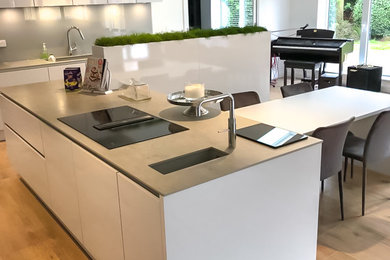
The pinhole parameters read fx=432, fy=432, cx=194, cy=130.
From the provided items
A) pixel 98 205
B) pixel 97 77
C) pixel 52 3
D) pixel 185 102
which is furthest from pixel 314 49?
pixel 98 205

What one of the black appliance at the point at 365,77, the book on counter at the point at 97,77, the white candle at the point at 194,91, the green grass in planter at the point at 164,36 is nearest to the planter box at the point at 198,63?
the green grass in planter at the point at 164,36

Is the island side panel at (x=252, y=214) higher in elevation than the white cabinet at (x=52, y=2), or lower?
lower

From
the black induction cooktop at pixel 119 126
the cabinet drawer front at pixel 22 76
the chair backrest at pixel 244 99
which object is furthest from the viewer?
the cabinet drawer front at pixel 22 76

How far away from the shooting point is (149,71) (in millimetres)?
4645

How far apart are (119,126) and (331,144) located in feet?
4.56

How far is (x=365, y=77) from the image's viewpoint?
6406 mm

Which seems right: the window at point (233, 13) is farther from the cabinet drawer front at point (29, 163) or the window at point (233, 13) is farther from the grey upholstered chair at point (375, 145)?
the grey upholstered chair at point (375, 145)

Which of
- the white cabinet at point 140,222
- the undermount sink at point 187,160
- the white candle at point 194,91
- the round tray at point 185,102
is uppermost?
the white candle at point 194,91

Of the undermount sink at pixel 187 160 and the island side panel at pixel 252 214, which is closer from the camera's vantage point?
the island side panel at pixel 252 214

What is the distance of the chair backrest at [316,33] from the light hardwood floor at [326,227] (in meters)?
3.92

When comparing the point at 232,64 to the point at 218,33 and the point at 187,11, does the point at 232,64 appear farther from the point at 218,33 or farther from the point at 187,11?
the point at 187,11

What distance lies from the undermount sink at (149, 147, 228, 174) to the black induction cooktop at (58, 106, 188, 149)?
33 centimetres

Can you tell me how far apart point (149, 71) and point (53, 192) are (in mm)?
2019

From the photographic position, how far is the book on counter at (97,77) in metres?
3.43
